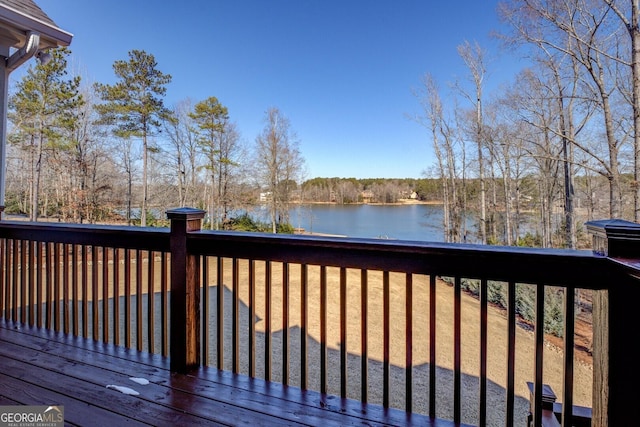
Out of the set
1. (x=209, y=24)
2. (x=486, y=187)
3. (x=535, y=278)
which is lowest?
(x=535, y=278)

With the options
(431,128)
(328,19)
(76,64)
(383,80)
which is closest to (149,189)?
(76,64)

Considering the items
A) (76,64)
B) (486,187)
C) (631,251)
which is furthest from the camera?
(486,187)

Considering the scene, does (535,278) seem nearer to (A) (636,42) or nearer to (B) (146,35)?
(A) (636,42)

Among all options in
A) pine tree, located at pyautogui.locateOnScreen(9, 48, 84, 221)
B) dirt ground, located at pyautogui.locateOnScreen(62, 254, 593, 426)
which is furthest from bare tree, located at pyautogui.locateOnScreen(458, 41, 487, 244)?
pine tree, located at pyautogui.locateOnScreen(9, 48, 84, 221)

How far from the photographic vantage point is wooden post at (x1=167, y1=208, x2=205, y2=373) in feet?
5.77

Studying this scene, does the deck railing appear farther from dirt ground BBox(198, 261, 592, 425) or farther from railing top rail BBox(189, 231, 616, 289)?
dirt ground BBox(198, 261, 592, 425)

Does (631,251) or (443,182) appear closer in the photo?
(631,251)

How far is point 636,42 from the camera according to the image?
23.9 feet

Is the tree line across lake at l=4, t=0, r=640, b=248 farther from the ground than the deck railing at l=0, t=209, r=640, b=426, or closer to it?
farther from the ground

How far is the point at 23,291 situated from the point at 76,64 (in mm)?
14636

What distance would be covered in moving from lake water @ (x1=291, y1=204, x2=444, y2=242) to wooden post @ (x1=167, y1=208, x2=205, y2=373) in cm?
1133

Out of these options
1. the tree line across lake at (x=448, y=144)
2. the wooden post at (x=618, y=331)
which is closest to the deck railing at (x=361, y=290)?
the wooden post at (x=618, y=331)

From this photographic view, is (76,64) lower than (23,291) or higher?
higher

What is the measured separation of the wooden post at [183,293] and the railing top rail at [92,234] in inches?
4.5
